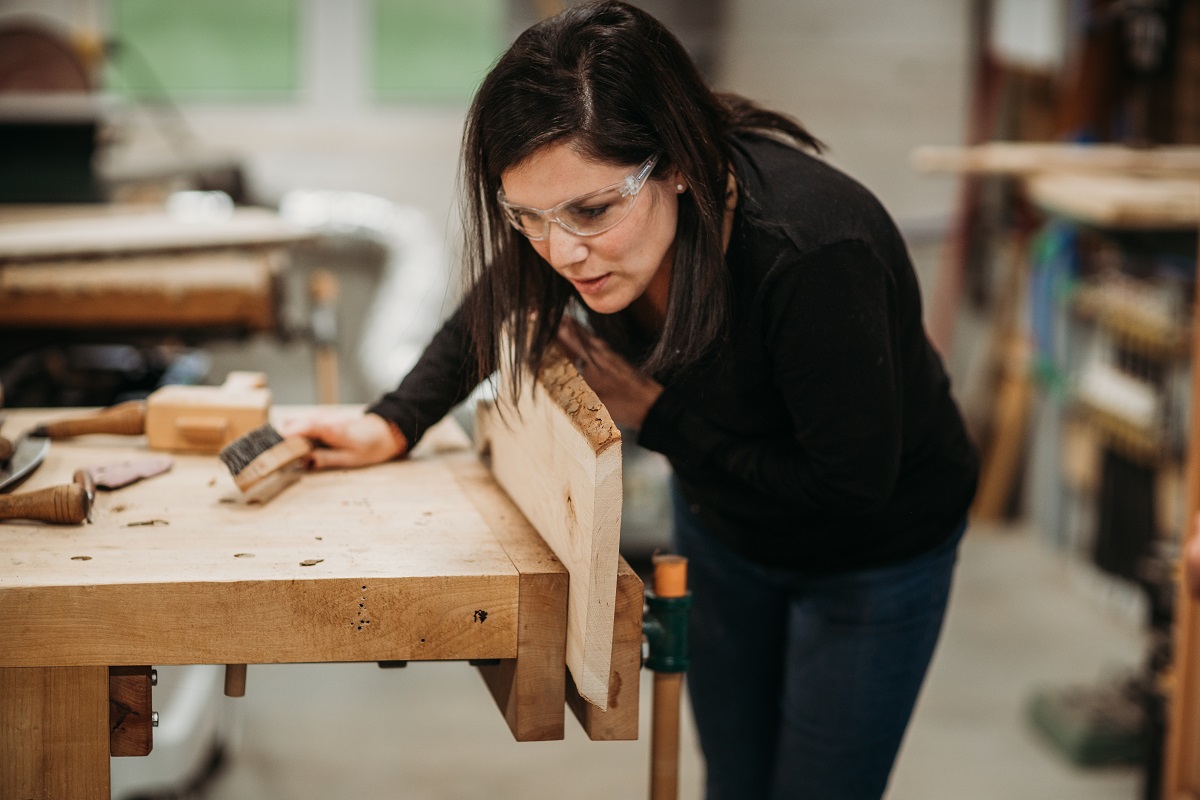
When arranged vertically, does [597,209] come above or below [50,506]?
above

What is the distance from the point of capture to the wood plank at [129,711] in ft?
3.79

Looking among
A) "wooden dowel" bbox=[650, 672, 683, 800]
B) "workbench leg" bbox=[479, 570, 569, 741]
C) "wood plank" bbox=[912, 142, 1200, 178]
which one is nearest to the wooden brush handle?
"workbench leg" bbox=[479, 570, 569, 741]

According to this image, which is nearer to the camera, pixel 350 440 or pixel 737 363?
pixel 737 363

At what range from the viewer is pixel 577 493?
115 cm

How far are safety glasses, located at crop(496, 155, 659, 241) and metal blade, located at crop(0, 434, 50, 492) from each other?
647mm

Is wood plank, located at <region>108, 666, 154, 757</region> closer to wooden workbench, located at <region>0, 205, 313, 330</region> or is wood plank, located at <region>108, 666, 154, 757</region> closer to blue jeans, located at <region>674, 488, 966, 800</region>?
blue jeans, located at <region>674, 488, 966, 800</region>

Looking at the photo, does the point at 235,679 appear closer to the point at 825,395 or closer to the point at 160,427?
the point at 160,427

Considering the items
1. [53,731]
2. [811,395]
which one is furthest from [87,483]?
[811,395]

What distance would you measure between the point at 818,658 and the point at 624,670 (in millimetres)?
409

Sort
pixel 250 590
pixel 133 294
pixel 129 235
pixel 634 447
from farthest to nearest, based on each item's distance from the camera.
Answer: pixel 634 447 → pixel 129 235 → pixel 133 294 → pixel 250 590

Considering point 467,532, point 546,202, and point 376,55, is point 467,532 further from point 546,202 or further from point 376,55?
point 376,55

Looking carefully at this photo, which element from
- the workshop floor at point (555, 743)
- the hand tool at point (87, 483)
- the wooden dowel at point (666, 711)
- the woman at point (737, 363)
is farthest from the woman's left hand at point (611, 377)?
the workshop floor at point (555, 743)

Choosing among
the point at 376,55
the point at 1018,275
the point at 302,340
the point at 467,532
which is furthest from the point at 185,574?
the point at 376,55

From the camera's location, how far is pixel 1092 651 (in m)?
3.59
